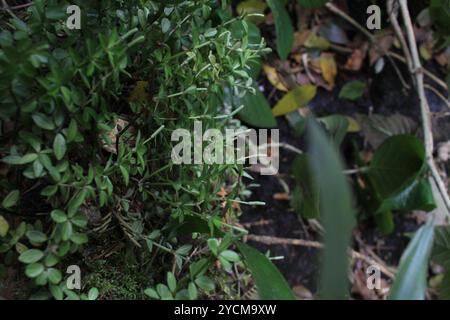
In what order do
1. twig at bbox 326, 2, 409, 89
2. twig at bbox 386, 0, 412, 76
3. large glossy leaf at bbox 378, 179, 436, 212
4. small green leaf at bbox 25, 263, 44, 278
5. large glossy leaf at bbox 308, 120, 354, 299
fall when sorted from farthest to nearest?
1. twig at bbox 326, 2, 409, 89
2. twig at bbox 386, 0, 412, 76
3. large glossy leaf at bbox 378, 179, 436, 212
4. small green leaf at bbox 25, 263, 44, 278
5. large glossy leaf at bbox 308, 120, 354, 299

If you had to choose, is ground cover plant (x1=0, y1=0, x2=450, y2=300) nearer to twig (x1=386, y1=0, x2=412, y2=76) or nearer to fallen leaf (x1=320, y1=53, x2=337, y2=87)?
twig (x1=386, y1=0, x2=412, y2=76)

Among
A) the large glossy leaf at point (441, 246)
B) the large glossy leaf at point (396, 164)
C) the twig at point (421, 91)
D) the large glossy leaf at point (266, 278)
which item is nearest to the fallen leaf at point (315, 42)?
the twig at point (421, 91)

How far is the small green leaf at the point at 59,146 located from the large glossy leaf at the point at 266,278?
30 centimetres

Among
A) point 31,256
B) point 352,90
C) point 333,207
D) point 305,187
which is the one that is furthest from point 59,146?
point 352,90

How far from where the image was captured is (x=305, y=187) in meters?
1.19

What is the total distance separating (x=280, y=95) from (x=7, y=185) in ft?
2.83

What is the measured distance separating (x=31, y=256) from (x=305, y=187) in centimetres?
72

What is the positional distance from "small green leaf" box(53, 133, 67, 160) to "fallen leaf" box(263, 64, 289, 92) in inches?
33.0

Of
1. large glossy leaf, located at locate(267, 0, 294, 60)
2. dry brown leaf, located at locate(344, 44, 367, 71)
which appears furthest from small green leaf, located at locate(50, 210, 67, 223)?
dry brown leaf, located at locate(344, 44, 367, 71)

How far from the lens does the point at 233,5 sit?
1305 millimetres

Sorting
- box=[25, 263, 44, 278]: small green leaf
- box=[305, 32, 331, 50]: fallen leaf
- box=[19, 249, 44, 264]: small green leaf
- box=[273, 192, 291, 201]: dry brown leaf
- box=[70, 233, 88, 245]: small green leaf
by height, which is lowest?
box=[273, 192, 291, 201]: dry brown leaf

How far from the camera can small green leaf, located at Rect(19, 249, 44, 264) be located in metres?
0.61

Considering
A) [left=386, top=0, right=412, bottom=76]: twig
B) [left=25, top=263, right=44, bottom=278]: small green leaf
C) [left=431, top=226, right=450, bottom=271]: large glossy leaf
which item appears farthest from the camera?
[left=386, top=0, right=412, bottom=76]: twig
